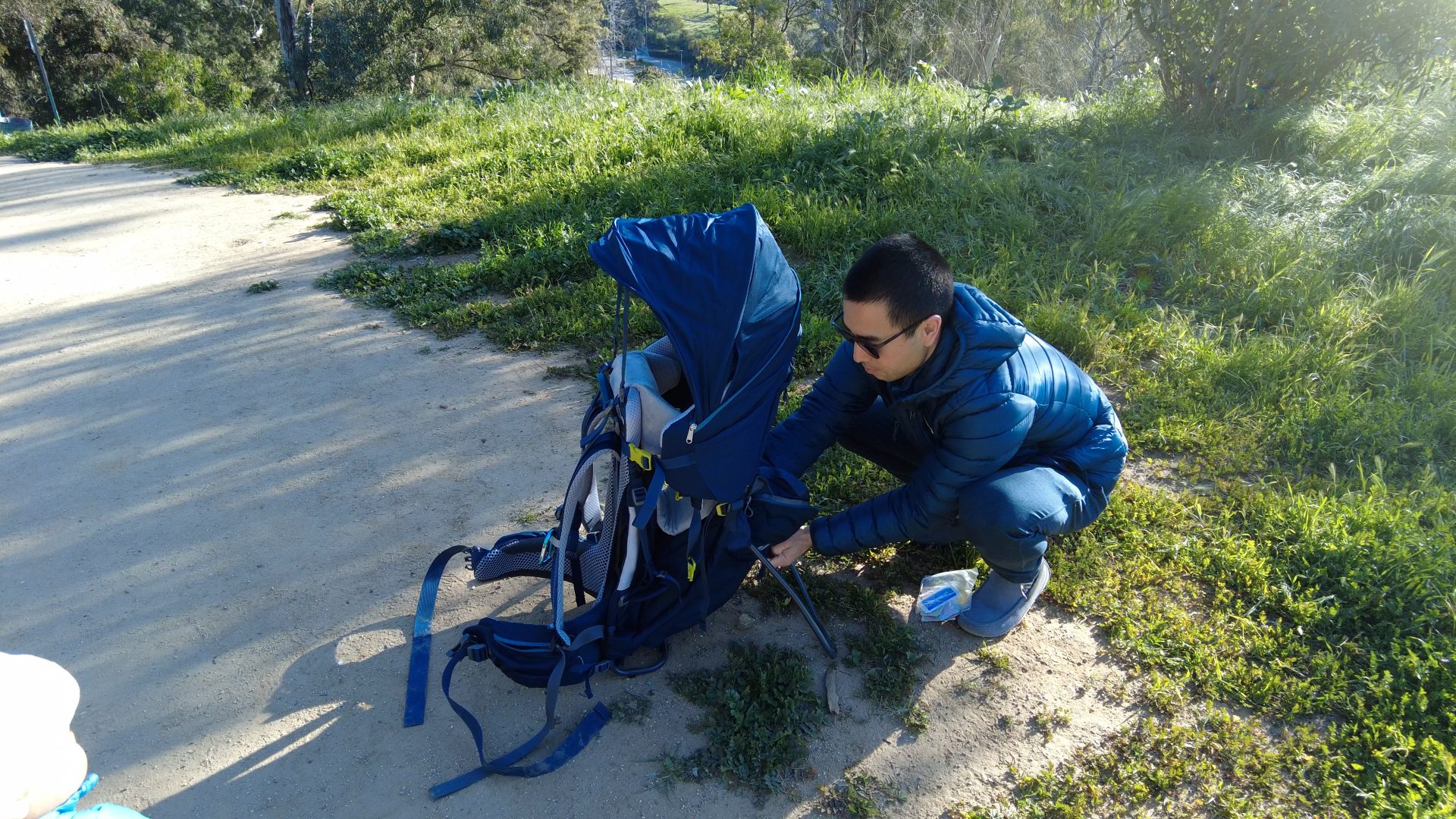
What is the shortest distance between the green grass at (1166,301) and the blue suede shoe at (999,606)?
231 millimetres

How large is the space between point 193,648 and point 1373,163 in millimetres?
6917

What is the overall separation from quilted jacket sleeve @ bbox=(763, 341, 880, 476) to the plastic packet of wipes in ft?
1.94

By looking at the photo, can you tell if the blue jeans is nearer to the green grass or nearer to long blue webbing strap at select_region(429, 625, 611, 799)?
the green grass

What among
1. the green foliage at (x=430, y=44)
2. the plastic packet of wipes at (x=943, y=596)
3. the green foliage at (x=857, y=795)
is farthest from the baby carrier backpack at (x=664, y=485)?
the green foliage at (x=430, y=44)

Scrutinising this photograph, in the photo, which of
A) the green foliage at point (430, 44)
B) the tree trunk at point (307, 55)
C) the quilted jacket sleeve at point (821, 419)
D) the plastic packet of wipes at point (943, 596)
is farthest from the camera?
the tree trunk at point (307, 55)

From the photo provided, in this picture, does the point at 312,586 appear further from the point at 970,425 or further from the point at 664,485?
the point at 970,425

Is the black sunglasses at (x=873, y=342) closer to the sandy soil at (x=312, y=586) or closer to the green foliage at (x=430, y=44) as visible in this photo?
the sandy soil at (x=312, y=586)

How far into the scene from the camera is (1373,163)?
563 centimetres

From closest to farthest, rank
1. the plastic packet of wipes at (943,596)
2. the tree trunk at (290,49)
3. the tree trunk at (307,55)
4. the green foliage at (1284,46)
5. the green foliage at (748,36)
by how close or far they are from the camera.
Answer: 1. the plastic packet of wipes at (943,596)
2. the green foliage at (1284,46)
3. the tree trunk at (290,49)
4. the tree trunk at (307,55)
5. the green foliage at (748,36)

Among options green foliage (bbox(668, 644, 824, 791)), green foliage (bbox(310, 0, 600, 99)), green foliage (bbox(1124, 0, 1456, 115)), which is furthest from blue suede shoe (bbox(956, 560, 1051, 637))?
green foliage (bbox(310, 0, 600, 99))

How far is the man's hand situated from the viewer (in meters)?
2.80

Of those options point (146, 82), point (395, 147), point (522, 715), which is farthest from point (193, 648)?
point (146, 82)

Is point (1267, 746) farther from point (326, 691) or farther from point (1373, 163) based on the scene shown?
point (1373, 163)

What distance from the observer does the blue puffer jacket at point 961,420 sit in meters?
2.60
